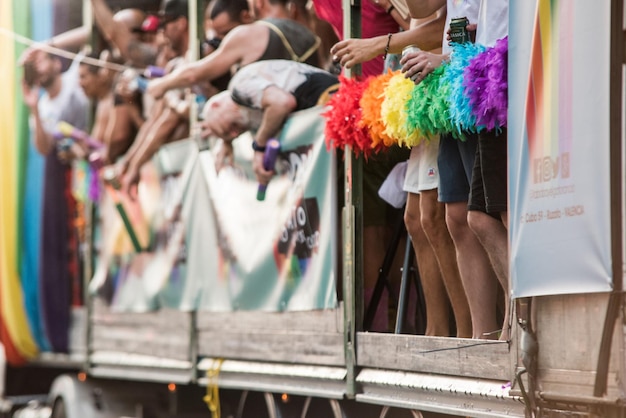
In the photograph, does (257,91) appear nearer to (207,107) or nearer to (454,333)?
(207,107)

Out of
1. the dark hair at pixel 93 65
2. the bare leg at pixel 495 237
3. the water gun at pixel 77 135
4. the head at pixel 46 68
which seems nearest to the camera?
the bare leg at pixel 495 237

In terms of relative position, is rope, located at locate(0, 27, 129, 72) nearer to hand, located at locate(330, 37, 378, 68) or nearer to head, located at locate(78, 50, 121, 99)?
→ head, located at locate(78, 50, 121, 99)

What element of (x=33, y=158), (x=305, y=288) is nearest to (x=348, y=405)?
(x=305, y=288)

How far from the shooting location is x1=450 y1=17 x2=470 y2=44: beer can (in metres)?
5.38

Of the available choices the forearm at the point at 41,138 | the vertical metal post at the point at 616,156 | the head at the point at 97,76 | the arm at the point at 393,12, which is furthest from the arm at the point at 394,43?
the forearm at the point at 41,138

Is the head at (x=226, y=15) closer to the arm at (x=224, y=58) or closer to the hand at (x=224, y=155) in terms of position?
the arm at (x=224, y=58)

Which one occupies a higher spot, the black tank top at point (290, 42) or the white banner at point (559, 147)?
the black tank top at point (290, 42)

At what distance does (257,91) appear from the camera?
733 cm

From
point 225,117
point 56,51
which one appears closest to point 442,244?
point 225,117

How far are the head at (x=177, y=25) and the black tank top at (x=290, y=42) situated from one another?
51.0 inches

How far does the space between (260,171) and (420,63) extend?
81.8 inches

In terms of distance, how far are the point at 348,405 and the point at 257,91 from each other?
1888 mm

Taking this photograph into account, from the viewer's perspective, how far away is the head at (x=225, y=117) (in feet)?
24.9

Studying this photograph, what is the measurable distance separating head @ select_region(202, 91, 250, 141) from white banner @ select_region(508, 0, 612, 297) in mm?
2943
